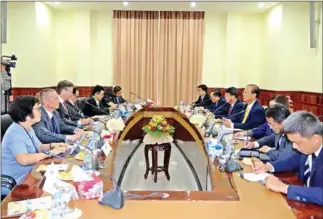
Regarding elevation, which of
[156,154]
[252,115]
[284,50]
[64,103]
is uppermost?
[284,50]

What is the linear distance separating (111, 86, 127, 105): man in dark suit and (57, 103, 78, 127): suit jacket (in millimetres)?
2073

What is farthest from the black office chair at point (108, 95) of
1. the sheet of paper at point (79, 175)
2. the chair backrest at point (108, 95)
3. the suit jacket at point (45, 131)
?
the sheet of paper at point (79, 175)

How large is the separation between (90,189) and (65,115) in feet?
8.04

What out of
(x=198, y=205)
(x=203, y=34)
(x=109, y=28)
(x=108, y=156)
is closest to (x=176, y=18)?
(x=203, y=34)

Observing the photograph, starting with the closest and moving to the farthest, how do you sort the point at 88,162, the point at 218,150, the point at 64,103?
the point at 88,162 → the point at 218,150 → the point at 64,103

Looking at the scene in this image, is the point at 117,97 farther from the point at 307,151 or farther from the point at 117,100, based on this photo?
the point at 307,151

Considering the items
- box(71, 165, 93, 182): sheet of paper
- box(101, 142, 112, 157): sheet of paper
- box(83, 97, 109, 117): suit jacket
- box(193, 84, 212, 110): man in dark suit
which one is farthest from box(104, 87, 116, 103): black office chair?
box(71, 165, 93, 182): sheet of paper

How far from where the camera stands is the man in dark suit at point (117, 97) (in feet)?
19.3

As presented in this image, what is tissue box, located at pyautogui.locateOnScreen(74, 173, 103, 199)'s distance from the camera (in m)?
1.36

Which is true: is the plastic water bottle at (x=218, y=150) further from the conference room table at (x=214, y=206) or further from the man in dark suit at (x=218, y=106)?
the man in dark suit at (x=218, y=106)

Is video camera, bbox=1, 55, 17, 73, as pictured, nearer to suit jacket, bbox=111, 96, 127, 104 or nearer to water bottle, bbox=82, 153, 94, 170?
suit jacket, bbox=111, 96, 127, 104

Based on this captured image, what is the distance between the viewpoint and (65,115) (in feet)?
12.1

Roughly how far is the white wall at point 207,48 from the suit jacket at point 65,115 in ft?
4.66

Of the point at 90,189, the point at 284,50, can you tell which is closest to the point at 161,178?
the point at 90,189
